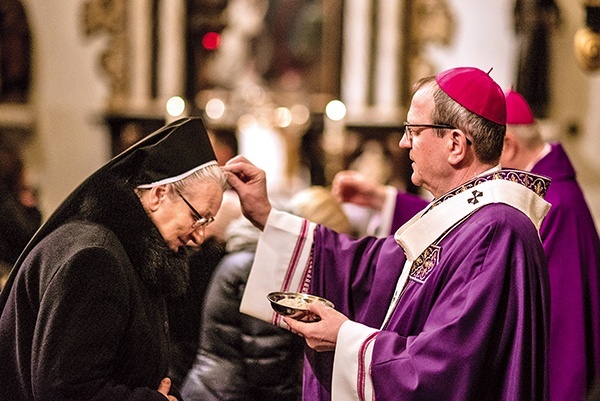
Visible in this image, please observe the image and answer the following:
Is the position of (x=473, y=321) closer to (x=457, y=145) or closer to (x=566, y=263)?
(x=457, y=145)

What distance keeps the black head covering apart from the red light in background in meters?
8.55

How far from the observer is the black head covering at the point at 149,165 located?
9.14ft

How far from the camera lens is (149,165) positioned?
2.88 metres

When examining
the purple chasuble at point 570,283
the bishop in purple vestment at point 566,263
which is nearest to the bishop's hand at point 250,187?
the bishop in purple vestment at point 566,263

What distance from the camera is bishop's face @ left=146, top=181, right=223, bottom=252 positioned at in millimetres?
2898

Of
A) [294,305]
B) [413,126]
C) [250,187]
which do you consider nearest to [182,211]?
[294,305]

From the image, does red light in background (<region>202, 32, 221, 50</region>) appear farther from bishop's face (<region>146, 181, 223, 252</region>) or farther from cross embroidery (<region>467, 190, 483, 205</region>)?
cross embroidery (<region>467, 190, 483, 205</region>)

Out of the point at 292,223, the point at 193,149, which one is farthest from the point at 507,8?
the point at 193,149

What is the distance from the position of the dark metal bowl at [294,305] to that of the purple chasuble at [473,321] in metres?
0.25

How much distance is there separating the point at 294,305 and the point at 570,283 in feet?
6.81

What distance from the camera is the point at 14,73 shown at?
11031 millimetres

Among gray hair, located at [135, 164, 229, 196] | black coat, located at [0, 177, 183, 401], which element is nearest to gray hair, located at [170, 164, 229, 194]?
gray hair, located at [135, 164, 229, 196]

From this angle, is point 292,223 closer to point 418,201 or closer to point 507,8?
point 418,201

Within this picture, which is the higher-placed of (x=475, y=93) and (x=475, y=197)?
(x=475, y=93)
